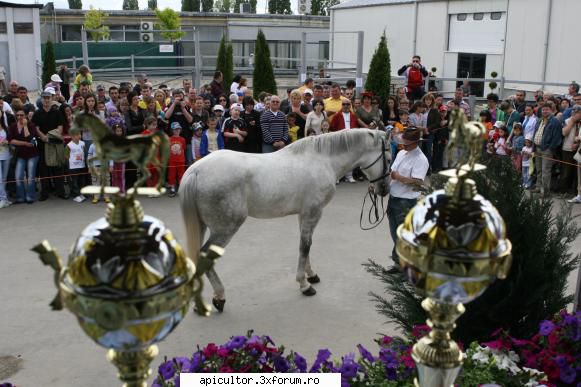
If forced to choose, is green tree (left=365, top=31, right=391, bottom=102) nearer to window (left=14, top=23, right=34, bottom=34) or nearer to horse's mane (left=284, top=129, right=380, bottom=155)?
horse's mane (left=284, top=129, right=380, bottom=155)

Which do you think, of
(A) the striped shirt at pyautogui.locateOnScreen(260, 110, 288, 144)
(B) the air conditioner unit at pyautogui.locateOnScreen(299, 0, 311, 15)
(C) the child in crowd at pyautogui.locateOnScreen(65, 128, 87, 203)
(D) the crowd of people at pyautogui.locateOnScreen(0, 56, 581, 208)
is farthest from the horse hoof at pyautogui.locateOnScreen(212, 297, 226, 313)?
(B) the air conditioner unit at pyautogui.locateOnScreen(299, 0, 311, 15)

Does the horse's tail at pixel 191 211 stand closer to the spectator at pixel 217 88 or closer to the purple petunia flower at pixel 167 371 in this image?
the purple petunia flower at pixel 167 371

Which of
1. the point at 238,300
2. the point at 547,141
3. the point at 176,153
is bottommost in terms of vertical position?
the point at 238,300

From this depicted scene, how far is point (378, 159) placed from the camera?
735cm

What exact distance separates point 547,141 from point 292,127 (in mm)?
4492

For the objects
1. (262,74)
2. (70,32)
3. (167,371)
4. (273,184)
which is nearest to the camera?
(167,371)

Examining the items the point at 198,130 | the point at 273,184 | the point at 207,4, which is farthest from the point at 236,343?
the point at 207,4

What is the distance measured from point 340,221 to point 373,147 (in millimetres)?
2887

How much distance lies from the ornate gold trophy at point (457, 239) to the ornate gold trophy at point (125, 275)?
621mm

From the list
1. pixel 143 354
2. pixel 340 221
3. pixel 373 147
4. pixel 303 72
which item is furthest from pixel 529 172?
pixel 143 354

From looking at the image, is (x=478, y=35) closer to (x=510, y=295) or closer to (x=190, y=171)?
(x=190, y=171)

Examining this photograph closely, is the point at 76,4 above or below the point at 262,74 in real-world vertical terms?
above

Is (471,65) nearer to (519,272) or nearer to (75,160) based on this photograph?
(75,160)

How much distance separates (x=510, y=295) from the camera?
4102 millimetres
